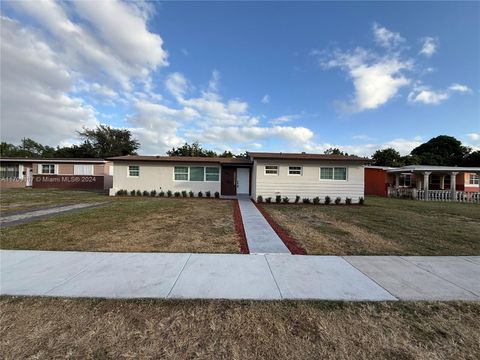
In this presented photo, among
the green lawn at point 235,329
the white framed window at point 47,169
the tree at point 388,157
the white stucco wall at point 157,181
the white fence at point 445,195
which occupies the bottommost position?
the green lawn at point 235,329

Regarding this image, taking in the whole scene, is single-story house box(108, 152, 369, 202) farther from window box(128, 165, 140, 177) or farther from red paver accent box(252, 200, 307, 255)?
red paver accent box(252, 200, 307, 255)

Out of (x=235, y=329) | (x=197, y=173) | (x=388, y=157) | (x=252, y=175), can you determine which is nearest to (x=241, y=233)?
(x=235, y=329)

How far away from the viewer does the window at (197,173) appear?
1864cm

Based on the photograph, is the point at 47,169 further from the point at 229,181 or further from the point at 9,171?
the point at 229,181

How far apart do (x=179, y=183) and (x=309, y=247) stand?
1406 cm

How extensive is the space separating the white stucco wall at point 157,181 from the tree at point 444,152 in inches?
1640

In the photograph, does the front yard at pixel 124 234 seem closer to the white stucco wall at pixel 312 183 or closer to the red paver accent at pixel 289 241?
the red paver accent at pixel 289 241

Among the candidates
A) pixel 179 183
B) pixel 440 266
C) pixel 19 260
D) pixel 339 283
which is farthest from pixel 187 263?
pixel 179 183

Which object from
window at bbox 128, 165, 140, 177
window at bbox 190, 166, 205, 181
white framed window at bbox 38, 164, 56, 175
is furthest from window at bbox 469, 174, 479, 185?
white framed window at bbox 38, 164, 56, 175

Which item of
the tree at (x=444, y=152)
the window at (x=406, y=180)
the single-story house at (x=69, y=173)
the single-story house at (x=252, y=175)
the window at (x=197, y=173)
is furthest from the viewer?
the tree at (x=444, y=152)

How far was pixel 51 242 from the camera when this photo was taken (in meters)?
5.90

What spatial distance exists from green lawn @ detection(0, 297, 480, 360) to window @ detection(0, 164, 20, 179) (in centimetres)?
3106

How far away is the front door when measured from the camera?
1962 centimetres

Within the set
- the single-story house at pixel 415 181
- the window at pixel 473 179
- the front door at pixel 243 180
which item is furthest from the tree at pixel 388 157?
the front door at pixel 243 180
